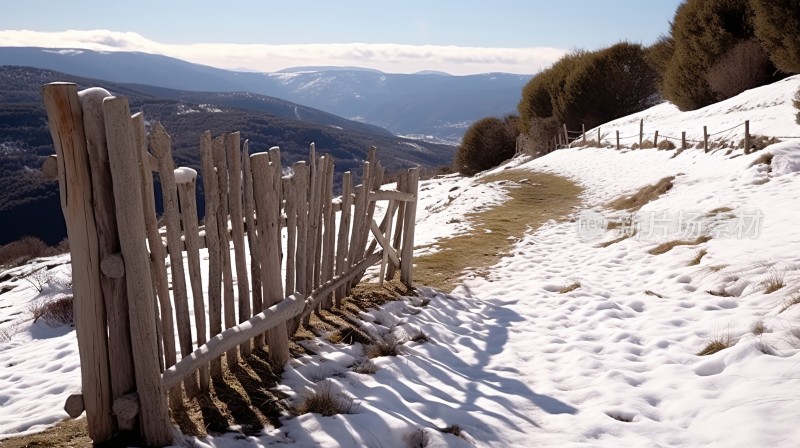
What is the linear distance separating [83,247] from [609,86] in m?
40.4

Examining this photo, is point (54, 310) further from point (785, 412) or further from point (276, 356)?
point (785, 412)

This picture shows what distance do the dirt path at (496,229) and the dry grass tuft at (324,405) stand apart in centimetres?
404

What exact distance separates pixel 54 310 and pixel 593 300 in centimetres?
893

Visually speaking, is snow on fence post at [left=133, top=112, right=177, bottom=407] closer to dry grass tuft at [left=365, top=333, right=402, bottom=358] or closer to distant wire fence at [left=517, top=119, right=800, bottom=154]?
dry grass tuft at [left=365, top=333, right=402, bottom=358]

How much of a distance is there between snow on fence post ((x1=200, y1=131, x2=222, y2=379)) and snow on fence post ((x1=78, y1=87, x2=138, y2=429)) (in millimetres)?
799

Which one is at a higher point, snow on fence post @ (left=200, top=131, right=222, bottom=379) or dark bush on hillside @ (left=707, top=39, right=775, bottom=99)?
dark bush on hillside @ (left=707, top=39, right=775, bottom=99)

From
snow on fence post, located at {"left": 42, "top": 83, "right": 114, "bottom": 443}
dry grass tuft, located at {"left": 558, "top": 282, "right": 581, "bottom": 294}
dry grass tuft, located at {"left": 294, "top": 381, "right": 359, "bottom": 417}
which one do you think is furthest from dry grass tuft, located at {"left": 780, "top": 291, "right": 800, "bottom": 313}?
snow on fence post, located at {"left": 42, "top": 83, "right": 114, "bottom": 443}

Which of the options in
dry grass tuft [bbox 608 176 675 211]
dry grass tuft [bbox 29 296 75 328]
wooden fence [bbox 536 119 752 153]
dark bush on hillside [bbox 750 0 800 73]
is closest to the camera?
dry grass tuft [bbox 29 296 75 328]

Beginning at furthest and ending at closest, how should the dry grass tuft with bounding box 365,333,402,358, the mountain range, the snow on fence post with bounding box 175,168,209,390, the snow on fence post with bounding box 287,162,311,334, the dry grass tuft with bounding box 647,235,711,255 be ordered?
the mountain range
the dry grass tuft with bounding box 647,235,711,255
the snow on fence post with bounding box 287,162,311,334
the dry grass tuft with bounding box 365,333,402,358
the snow on fence post with bounding box 175,168,209,390

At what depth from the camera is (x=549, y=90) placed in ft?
140

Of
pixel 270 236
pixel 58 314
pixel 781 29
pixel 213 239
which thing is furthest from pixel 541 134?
pixel 213 239

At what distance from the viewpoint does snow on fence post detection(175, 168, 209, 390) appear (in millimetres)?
3627

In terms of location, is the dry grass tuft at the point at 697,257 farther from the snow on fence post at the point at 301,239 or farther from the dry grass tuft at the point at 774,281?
the snow on fence post at the point at 301,239

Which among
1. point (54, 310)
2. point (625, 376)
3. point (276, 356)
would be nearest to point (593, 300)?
point (625, 376)
